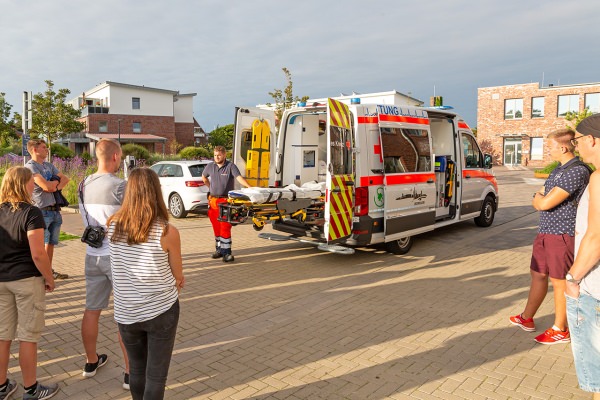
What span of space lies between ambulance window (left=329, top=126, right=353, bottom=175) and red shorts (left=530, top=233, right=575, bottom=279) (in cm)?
292

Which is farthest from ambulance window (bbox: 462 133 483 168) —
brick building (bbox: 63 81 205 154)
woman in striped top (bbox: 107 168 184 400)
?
brick building (bbox: 63 81 205 154)

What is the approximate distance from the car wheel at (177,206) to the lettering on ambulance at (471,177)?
708 cm

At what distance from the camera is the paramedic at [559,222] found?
407 centimetres

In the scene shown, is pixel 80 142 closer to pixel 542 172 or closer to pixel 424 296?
pixel 542 172

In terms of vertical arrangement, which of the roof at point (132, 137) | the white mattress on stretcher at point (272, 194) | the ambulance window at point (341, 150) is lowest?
the white mattress on stretcher at point (272, 194)

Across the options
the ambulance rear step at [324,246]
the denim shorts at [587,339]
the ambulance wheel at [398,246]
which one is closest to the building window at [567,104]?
the ambulance wheel at [398,246]

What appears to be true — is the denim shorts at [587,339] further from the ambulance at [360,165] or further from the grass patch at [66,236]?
the grass patch at [66,236]

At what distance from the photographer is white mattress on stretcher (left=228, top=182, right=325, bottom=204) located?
6.44 metres

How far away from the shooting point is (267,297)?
5750 millimetres

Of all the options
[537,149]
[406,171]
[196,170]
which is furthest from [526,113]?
[406,171]

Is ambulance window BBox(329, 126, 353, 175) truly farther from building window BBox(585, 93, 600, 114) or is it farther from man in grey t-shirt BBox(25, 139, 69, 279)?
building window BBox(585, 93, 600, 114)

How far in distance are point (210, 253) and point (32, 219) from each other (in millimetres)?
5052

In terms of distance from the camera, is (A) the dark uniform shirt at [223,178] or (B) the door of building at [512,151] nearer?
(A) the dark uniform shirt at [223,178]

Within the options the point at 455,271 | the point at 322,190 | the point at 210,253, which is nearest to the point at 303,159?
the point at 322,190
